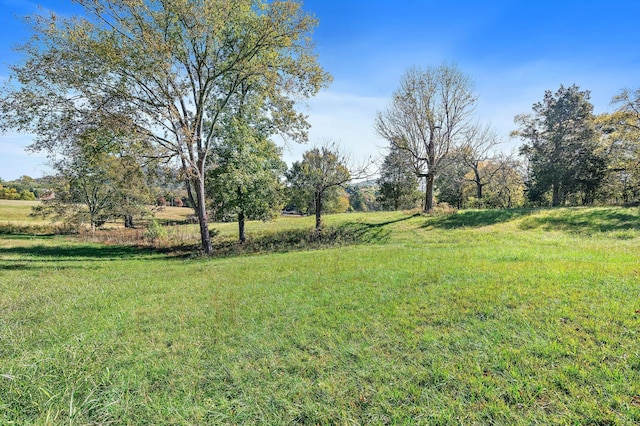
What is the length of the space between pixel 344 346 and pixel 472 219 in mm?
16071

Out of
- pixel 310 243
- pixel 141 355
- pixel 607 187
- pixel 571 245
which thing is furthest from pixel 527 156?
pixel 141 355

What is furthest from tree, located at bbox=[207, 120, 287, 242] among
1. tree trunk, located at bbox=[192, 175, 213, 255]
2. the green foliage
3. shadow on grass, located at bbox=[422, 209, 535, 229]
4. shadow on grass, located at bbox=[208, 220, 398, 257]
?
shadow on grass, located at bbox=[422, 209, 535, 229]

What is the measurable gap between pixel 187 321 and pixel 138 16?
44.8 ft

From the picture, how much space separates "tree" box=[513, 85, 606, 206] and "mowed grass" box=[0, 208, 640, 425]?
2426cm

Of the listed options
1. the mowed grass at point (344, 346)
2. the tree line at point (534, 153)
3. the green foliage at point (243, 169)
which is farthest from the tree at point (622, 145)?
the green foliage at point (243, 169)

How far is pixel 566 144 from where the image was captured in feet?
86.9

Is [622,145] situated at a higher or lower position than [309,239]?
higher

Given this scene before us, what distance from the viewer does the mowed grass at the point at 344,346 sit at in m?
2.78

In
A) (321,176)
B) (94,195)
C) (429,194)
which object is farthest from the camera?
(94,195)

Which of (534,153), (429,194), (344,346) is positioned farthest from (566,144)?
(344,346)

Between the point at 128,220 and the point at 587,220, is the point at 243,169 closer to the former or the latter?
the point at 587,220

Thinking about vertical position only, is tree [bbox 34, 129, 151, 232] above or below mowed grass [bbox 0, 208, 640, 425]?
above

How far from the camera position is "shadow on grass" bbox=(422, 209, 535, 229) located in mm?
16170

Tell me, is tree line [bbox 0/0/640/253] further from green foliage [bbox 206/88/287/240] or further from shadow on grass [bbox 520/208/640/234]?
shadow on grass [bbox 520/208/640/234]
